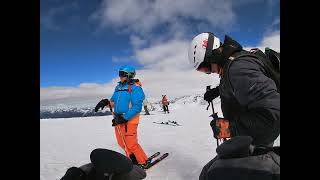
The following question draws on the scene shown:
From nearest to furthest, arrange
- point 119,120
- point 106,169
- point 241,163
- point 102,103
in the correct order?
point 106,169 < point 241,163 < point 119,120 < point 102,103

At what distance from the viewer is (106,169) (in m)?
1.06

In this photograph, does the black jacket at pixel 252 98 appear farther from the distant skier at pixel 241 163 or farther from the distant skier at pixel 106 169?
the distant skier at pixel 106 169

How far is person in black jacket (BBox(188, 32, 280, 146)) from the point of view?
1.88m

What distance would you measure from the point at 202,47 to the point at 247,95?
829 mm

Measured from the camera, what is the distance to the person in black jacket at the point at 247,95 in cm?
188

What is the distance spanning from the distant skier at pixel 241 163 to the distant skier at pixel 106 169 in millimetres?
296

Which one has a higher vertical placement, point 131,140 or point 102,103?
point 102,103

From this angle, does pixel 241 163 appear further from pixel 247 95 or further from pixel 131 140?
pixel 131 140

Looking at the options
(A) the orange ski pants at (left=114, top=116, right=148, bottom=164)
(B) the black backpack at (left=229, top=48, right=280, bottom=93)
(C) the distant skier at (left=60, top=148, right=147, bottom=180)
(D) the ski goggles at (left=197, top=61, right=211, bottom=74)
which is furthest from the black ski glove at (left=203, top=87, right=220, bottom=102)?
(A) the orange ski pants at (left=114, top=116, right=148, bottom=164)

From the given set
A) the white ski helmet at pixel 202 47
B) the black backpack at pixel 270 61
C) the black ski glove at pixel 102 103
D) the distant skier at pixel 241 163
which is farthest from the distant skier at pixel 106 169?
the black ski glove at pixel 102 103

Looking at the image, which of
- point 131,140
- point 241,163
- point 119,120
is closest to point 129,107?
point 119,120
